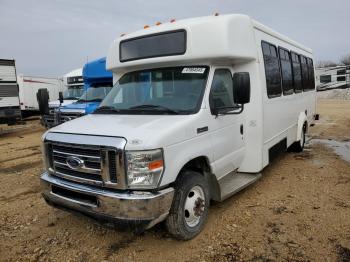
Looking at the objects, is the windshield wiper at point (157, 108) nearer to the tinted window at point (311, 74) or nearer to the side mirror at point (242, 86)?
the side mirror at point (242, 86)

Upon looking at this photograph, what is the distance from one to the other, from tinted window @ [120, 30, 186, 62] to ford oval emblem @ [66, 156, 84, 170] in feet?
6.84

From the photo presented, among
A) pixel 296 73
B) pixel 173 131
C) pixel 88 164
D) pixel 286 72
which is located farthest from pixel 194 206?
pixel 296 73

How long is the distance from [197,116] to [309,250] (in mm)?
2126

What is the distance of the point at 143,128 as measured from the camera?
3902mm

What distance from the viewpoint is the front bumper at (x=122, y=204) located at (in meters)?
3.63

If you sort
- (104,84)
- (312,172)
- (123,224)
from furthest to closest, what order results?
(104,84), (312,172), (123,224)

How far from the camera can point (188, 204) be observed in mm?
4391

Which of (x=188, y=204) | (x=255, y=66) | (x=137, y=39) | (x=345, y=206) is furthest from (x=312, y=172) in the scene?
(x=137, y=39)

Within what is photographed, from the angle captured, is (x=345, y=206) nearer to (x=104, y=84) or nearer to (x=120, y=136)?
(x=120, y=136)

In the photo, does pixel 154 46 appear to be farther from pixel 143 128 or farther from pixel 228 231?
pixel 228 231

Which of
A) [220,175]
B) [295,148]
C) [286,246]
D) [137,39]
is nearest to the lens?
[286,246]

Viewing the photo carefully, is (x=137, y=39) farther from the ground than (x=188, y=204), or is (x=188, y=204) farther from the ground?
(x=137, y=39)

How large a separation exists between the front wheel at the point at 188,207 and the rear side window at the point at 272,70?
8.76 ft

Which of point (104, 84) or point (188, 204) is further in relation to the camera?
point (104, 84)
